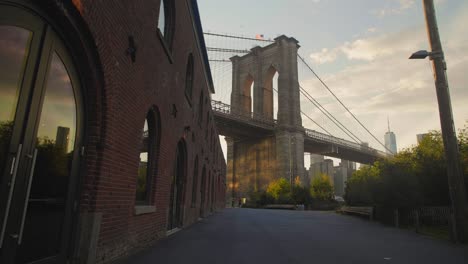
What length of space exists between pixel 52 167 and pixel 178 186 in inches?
301

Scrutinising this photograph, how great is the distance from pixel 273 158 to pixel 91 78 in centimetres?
5460

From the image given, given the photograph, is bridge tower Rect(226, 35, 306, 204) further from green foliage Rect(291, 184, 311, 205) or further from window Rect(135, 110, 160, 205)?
window Rect(135, 110, 160, 205)

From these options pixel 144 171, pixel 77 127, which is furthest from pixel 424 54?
pixel 77 127

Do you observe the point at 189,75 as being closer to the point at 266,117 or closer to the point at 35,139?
the point at 35,139

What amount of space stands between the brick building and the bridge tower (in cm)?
4608

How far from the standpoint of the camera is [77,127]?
4270 mm

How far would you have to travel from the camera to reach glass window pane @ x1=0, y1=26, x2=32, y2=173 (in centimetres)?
282

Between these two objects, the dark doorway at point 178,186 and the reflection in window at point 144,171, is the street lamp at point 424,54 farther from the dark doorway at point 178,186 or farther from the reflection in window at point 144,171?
the reflection in window at point 144,171

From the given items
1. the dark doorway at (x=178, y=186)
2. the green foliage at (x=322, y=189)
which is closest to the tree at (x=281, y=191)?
the green foliage at (x=322, y=189)

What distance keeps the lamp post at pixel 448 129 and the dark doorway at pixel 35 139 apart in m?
9.92

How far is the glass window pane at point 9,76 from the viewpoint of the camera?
2.82 metres

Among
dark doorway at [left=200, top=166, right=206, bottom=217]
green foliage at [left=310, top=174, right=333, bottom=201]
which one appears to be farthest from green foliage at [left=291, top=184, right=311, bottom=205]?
dark doorway at [left=200, top=166, right=206, bottom=217]

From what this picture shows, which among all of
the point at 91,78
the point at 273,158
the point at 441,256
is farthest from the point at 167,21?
the point at 273,158

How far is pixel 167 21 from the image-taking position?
8.65 metres
